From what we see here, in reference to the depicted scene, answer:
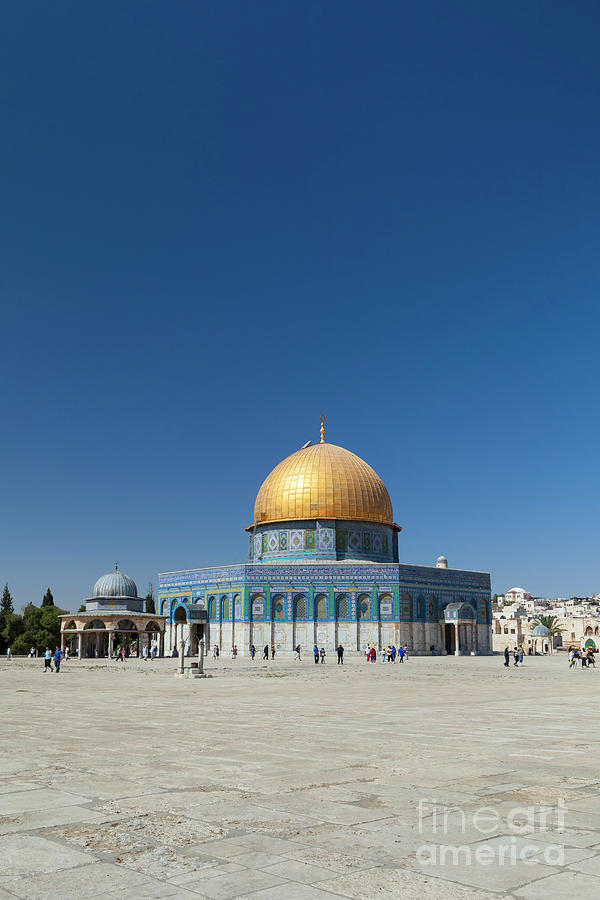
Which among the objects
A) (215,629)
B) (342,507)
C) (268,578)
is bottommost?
(215,629)

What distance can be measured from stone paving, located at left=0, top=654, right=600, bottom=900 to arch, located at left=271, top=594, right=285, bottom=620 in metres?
39.8

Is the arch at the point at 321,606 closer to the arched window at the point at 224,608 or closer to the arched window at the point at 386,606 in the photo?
the arched window at the point at 386,606

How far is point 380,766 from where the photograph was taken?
8469mm

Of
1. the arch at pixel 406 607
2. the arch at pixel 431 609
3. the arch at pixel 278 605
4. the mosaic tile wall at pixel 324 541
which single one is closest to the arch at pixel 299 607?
the arch at pixel 278 605

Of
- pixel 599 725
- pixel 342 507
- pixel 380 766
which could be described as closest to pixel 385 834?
pixel 380 766

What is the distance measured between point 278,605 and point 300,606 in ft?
4.94

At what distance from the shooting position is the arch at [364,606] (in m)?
53.5

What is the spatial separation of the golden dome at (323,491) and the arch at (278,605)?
688 centimetres

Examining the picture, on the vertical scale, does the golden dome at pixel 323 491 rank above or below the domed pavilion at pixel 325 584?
above

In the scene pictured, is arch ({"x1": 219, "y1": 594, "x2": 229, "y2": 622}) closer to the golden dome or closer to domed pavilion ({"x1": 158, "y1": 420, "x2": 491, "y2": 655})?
domed pavilion ({"x1": 158, "y1": 420, "x2": 491, "y2": 655})

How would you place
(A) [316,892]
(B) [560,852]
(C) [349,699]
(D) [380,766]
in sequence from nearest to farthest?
(A) [316,892]
(B) [560,852]
(D) [380,766]
(C) [349,699]

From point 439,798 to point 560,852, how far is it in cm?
177

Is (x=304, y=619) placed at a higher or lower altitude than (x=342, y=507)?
lower

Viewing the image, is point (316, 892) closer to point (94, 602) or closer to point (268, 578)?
point (268, 578)
